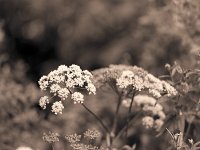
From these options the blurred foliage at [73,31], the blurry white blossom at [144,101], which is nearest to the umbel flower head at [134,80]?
the blurry white blossom at [144,101]

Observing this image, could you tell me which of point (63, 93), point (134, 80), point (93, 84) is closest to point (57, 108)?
point (63, 93)

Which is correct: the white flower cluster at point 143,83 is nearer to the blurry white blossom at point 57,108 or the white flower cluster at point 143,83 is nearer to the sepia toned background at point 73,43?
the blurry white blossom at point 57,108

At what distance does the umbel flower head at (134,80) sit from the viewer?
4344 millimetres

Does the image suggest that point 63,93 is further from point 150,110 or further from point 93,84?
point 150,110

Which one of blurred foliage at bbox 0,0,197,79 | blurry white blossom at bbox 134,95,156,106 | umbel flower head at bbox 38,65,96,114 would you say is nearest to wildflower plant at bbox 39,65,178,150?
umbel flower head at bbox 38,65,96,114

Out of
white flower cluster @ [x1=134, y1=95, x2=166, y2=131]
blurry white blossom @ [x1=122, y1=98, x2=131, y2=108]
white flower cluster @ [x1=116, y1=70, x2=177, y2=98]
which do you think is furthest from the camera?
blurry white blossom @ [x1=122, y1=98, x2=131, y2=108]

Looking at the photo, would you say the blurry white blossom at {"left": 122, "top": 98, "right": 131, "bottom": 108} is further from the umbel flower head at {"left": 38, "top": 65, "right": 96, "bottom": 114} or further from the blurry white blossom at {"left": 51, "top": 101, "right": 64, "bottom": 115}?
the blurry white blossom at {"left": 51, "top": 101, "right": 64, "bottom": 115}

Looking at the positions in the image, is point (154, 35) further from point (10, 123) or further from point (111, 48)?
point (10, 123)

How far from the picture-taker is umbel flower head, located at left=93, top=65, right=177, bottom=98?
4344mm

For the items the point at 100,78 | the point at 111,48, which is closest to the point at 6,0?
the point at 111,48

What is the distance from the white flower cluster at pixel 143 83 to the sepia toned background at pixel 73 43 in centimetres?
178

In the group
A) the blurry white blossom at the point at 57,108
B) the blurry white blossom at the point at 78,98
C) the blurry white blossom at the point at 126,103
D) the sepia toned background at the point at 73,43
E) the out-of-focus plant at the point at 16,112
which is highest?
the sepia toned background at the point at 73,43

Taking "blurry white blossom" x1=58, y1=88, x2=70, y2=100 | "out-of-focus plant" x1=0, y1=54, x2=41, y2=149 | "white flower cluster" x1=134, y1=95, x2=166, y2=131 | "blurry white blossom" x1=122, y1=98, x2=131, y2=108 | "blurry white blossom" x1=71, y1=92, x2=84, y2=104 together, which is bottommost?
"blurry white blossom" x1=71, y1=92, x2=84, y2=104

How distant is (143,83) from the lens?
439 cm
